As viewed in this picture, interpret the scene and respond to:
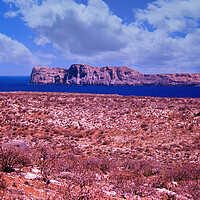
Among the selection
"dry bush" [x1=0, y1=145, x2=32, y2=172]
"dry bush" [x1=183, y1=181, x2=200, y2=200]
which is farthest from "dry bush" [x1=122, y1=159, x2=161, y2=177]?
"dry bush" [x1=0, y1=145, x2=32, y2=172]

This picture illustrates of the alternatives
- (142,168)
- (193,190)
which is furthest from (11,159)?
(193,190)

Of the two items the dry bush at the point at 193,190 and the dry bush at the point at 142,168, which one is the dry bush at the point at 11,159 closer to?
the dry bush at the point at 142,168

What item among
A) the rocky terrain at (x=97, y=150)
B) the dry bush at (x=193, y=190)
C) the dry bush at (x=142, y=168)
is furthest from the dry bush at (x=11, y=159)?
the dry bush at (x=193, y=190)

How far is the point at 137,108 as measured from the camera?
107 feet

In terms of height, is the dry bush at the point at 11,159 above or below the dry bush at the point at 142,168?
above

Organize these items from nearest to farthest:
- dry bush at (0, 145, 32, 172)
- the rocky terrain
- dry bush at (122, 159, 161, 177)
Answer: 1. the rocky terrain
2. dry bush at (0, 145, 32, 172)
3. dry bush at (122, 159, 161, 177)

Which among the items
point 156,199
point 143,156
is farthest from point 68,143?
point 156,199

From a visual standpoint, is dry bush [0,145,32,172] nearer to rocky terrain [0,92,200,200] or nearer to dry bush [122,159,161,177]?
rocky terrain [0,92,200,200]

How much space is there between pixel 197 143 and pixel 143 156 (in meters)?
6.41

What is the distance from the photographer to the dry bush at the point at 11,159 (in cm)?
713

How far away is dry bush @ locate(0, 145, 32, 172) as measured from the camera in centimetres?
713

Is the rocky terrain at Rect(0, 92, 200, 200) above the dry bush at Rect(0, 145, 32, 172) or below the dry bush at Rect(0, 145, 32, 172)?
below

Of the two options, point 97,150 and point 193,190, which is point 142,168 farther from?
point 97,150

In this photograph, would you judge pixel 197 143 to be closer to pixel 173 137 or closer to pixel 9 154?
pixel 173 137
